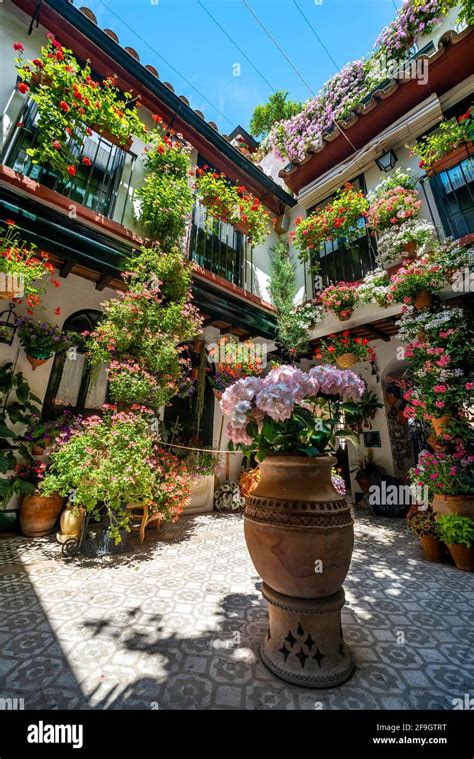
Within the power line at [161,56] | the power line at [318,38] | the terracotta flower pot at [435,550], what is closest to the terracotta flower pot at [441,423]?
the terracotta flower pot at [435,550]

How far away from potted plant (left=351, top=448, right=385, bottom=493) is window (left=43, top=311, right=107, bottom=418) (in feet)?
20.3

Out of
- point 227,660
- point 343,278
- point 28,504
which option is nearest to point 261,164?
point 343,278

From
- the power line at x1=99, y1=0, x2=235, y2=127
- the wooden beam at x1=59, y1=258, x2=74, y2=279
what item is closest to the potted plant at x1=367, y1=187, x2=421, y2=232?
the power line at x1=99, y1=0, x2=235, y2=127

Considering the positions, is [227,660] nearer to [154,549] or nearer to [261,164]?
[154,549]

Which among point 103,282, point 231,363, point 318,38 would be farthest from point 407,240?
point 103,282

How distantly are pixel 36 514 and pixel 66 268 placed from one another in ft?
12.5

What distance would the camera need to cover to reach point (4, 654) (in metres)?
1.81

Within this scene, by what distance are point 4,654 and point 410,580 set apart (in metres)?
3.62

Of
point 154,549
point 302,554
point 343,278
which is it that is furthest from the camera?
point 343,278

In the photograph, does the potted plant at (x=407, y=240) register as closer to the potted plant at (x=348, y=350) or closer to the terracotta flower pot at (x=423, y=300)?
the terracotta flower pot at (x=423, y=300)

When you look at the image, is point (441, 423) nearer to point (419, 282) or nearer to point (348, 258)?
point (419, 282)

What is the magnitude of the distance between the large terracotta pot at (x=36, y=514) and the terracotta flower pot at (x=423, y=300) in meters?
6.37
